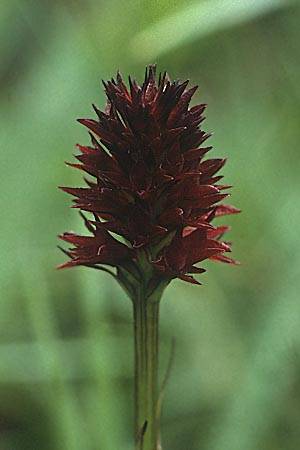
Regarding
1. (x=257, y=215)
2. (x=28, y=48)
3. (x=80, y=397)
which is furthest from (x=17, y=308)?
(x=28, y=48)

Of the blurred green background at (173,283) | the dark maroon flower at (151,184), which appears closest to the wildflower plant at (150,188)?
the dark maroon flower at (151,184)

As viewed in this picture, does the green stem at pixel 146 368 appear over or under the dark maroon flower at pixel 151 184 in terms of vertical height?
under

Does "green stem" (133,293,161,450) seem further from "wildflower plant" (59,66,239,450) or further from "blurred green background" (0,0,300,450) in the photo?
"blurred green background" (0,0,300,450)

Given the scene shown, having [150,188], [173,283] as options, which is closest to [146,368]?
[150,188]

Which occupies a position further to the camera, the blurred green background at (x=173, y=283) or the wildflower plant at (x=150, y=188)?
the blurred green background at (x=173, y=283)

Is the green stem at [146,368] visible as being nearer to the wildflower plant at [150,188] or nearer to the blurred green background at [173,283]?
the wildflower plant at [150,188]
